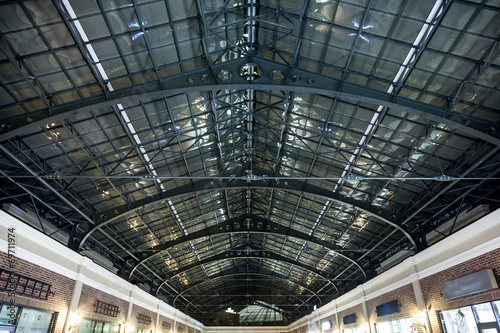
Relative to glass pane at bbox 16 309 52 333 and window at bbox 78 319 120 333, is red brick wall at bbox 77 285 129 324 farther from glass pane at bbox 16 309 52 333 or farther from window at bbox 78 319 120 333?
glass pane at bbox 16 309 52 333

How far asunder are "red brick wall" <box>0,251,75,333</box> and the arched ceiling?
8.87 feet

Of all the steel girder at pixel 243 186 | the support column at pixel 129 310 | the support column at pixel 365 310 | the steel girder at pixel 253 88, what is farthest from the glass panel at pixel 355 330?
the steel girder at pixel 253 88

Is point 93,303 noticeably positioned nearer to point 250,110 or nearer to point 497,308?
point 250,110

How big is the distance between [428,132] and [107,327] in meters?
21.8

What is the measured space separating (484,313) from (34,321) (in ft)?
61.4

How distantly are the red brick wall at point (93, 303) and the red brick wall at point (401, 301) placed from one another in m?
17.9

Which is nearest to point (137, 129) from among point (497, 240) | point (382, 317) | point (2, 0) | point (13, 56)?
point (13, 56)

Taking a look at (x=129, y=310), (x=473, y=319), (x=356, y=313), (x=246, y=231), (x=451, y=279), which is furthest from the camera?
(x=246, y=231)

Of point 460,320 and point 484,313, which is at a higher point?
point 484,313

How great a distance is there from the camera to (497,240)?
1219cm

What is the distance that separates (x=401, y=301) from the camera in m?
19.2

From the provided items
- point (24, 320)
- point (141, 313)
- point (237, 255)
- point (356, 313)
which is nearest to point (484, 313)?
point (356, 313)

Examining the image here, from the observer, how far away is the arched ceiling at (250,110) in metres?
10.8

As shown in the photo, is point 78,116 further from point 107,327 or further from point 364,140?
point 107,327
